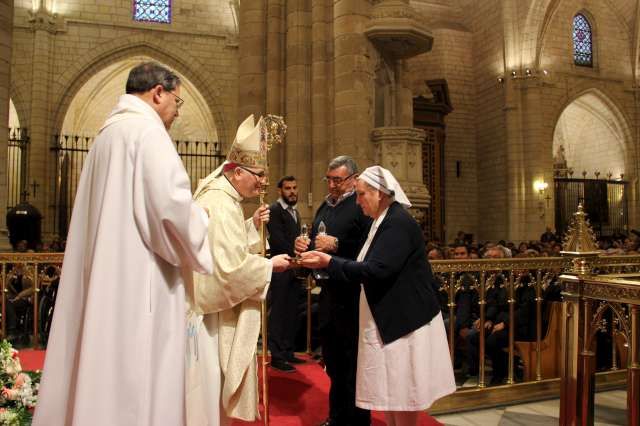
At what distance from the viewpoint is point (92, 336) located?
6.76 feet

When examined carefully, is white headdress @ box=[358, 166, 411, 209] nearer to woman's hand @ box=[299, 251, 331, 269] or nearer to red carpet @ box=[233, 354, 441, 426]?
woman's hand @ box=[299, 251, 331, 269]

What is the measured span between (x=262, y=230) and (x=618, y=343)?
393 cm

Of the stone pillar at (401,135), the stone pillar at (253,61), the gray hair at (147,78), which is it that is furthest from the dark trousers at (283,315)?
the stone pillar at (253,61)

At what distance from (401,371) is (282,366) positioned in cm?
240

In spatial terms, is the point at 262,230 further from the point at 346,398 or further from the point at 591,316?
the point at 591,316

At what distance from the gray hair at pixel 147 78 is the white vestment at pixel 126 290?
159 millimetres

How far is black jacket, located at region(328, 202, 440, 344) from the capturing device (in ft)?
9.69

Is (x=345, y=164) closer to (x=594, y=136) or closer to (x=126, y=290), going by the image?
(x=126, y=290)

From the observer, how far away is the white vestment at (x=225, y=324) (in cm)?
282

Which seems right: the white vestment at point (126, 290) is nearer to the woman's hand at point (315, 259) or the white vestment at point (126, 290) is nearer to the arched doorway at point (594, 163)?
the woman's hand at point (315, 259)

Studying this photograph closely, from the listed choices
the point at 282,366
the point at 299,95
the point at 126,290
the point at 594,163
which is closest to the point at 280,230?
the point at 282,366

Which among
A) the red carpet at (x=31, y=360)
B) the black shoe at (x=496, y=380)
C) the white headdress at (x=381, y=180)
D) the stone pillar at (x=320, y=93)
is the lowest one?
the black shoe at (x=496, y=380)

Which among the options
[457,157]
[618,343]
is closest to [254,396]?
[618,343]

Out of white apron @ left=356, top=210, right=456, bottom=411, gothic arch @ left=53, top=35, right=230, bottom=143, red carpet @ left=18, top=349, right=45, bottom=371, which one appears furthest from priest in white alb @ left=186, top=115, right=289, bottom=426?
gothic arch @ left=53, top=35, right=230, bottom=143
